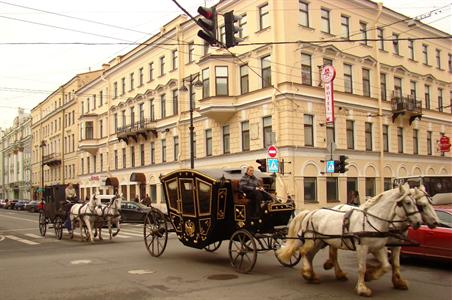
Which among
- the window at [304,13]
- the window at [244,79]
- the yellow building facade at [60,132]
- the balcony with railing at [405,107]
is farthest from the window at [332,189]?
the yellow building facade at [60,132]

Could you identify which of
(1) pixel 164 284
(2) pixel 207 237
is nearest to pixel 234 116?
(2) pixel 207 237

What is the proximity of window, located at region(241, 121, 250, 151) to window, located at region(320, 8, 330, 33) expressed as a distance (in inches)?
313

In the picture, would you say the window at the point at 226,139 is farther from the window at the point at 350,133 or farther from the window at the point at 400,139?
the window at the point at 400,139

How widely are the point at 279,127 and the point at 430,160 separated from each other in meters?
17.0

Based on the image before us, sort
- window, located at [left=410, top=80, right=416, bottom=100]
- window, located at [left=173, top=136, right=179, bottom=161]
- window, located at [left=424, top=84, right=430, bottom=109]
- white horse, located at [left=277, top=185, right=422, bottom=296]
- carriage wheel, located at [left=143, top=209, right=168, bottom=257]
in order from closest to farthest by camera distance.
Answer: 1. white horse, located at [left=277, top=185, right=422, bottom=296]
2. carriage wheel, located at [left=143, top=209, right=168, bottom=257]
3. window, located at [left=410, top=80, right=416, bottom=100]
4. window, located at [left=173, top=136, right=179, bottom=161]
5. window, located at [left=424, top=84, right=430, bottom=109]

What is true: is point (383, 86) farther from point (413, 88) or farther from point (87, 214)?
point (87, 214)

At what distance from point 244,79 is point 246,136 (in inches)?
151

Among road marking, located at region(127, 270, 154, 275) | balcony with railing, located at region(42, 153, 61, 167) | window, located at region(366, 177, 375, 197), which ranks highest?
balcony with railing, located at region(42, 153, 61, 167)

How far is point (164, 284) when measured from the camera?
9273 mm

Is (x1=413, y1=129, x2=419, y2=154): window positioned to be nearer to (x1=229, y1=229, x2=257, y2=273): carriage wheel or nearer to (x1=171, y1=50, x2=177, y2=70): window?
(x1=171, y1=50, x2=177, y2=70): window

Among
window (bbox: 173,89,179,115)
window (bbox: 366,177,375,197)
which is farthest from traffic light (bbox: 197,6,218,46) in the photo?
window (bbox: 173,89,179,115)

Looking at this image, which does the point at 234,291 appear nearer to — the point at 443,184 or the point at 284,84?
the point at 443,184

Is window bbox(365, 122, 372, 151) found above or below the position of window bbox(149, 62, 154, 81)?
below

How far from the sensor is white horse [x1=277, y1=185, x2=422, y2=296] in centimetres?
791
